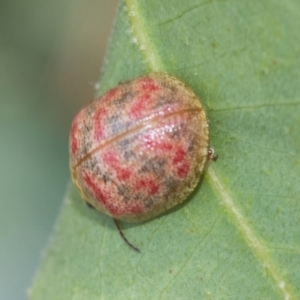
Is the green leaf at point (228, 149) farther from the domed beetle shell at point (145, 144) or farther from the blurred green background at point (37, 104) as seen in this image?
the blurred green background at point (37, 104)

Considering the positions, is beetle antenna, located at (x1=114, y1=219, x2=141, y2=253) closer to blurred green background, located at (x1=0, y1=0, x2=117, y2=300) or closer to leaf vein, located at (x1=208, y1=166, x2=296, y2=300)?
leaf vein, located at (x1=208, y1=166, x2=296, y2=300)

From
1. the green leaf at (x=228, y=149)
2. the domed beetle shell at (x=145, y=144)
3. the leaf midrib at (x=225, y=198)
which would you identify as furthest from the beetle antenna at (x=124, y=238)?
the leaf midrib at (x=225, y=198)

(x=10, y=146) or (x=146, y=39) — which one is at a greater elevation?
(x=146, y=39)

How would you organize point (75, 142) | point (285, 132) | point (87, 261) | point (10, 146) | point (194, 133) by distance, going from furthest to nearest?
point (10, 146) < point (87, 261) < point (75, 142) < point (194, 133) < point (285, 132)

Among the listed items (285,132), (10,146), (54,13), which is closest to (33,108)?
(10,146)

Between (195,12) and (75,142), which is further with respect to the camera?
(75,142)

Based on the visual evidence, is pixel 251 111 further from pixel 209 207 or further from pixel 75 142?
pixel 75 142

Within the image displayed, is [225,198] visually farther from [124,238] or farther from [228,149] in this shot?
[124,238]
